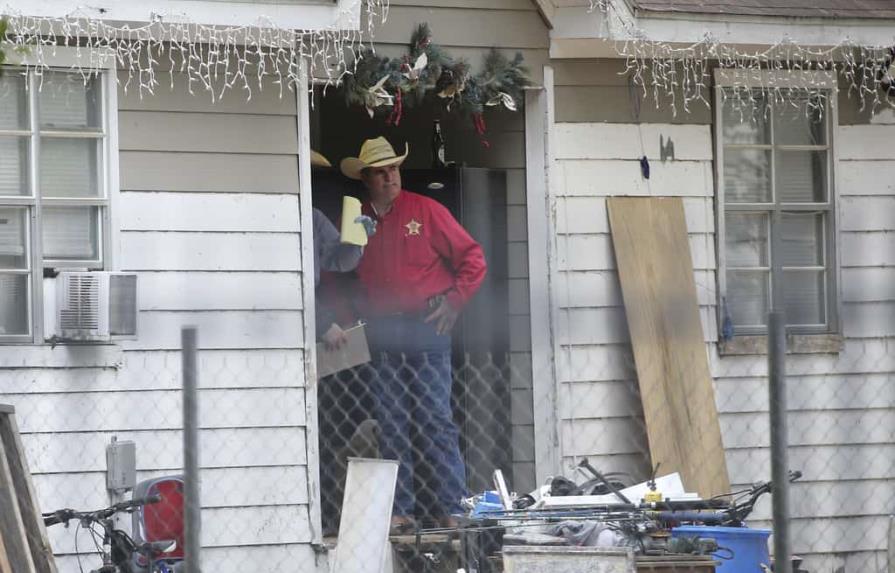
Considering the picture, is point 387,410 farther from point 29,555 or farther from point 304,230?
point 29,555

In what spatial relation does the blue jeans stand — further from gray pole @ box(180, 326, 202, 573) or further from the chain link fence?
gray pole @ box(180, 326, 202, 573)

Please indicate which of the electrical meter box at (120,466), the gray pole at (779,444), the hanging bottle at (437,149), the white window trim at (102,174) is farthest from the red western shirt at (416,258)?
the gray pole at (779,444)

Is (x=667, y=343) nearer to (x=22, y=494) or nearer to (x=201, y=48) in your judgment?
(x=201, y=48)

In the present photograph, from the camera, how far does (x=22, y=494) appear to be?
18.5 feet

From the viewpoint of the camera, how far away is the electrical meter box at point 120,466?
23.3 ft

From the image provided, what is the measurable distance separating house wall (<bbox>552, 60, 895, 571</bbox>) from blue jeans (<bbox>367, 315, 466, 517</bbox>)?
0.92 m

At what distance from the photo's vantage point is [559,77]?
8.45 m

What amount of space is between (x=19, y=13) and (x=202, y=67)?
100 centimetres

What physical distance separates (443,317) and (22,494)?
9.23 ft

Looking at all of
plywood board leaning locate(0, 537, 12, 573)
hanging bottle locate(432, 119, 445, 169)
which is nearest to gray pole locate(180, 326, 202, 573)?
plywood board leaning locate(0, 537, 12, 573)

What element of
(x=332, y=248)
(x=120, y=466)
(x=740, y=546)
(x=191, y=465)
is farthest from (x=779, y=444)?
(x=332, y=248)

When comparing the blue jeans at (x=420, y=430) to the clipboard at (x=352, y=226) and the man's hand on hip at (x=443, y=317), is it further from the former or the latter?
the clipboard at (x=352, y=226)

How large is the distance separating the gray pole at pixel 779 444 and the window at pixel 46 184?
416 cm

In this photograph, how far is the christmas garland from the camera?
8.00 metres
